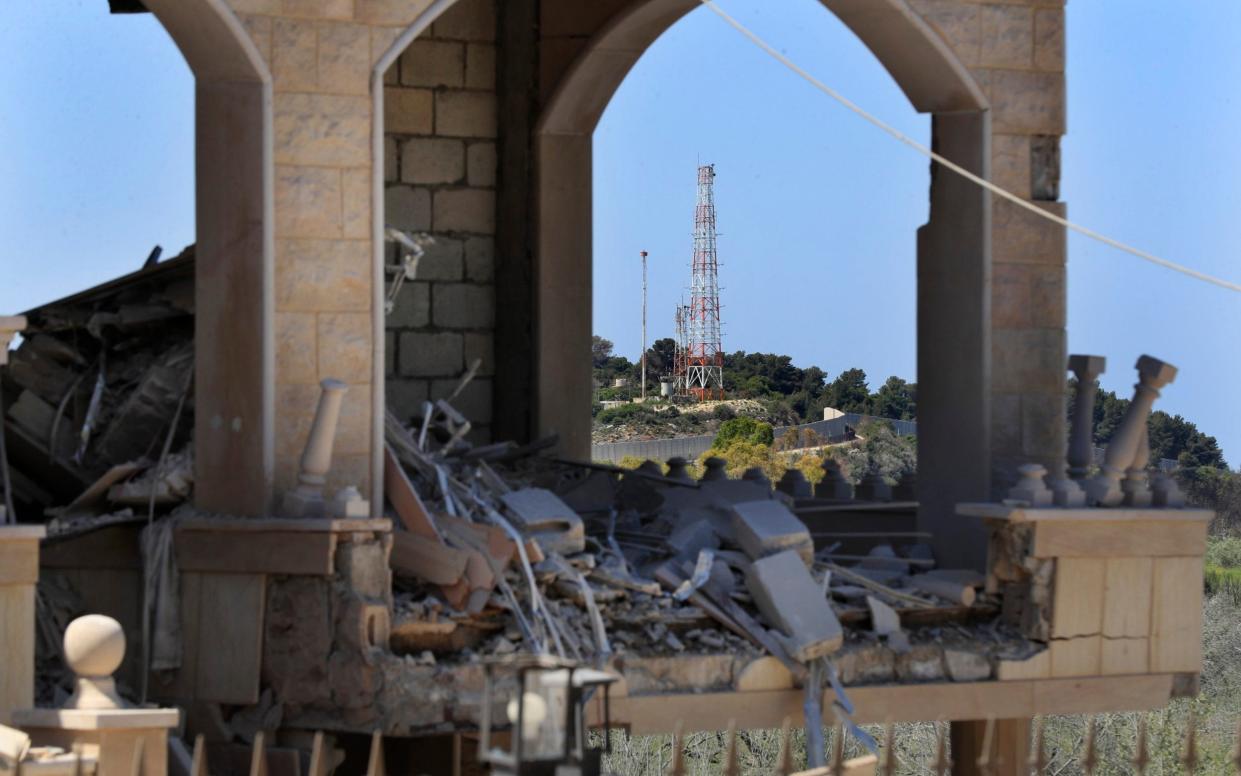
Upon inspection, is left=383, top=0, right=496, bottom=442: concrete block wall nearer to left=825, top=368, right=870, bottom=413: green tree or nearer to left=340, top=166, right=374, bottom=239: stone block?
left=340, top=166, right=374, bottom=239: stone block

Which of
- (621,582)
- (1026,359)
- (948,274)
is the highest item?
(948,274)

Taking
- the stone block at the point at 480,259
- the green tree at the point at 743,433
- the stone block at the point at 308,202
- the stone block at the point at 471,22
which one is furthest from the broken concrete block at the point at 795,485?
the green tree at the point at 743,433

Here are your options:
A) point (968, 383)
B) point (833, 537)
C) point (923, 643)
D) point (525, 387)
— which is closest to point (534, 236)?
point (525, 387)

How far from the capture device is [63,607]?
31.1 feet

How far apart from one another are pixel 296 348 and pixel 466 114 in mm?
4674

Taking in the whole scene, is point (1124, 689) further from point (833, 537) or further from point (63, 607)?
point (63, 607)

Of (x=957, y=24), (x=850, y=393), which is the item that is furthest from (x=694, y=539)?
(x=850, y=393)

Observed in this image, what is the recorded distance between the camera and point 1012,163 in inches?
414

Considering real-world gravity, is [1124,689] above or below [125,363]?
below

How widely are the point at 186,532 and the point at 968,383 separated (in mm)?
4201

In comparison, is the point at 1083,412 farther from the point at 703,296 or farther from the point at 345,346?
the point at 703,296

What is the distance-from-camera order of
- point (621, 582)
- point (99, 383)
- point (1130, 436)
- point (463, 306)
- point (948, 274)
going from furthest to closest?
point (463, 306) < point (99, 383) < point (948, 274) < point (1130, 436) < point (621, 582)

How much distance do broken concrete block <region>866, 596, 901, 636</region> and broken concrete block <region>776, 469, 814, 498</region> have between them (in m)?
4.09

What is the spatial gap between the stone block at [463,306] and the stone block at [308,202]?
428 cm
